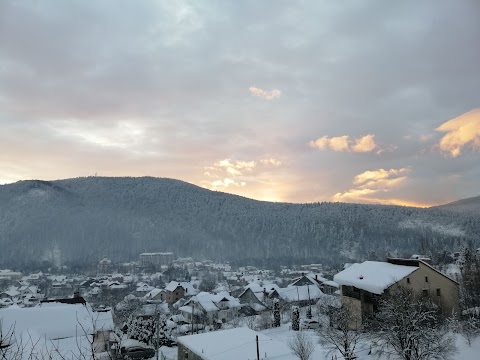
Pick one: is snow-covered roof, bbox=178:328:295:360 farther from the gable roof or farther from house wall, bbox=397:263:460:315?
the gable roof

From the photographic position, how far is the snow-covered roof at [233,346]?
97.9 ft

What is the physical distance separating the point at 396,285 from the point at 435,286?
644 centimetres

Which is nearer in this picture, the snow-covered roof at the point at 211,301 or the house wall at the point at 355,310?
the house wall at the point at 355,310

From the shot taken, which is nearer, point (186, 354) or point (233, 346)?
point (233, 346)

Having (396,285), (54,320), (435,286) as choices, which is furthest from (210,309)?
→ (435,286)

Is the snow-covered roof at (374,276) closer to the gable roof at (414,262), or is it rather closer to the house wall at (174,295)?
the gable roof at (414,262)

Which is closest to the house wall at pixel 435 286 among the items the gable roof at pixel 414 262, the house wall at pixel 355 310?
the gable roof at pixel 414 262

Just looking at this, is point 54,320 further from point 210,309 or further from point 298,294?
point 298,294

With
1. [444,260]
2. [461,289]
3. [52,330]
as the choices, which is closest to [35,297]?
[52,330]

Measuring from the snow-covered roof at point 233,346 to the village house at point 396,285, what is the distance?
9.72 metres

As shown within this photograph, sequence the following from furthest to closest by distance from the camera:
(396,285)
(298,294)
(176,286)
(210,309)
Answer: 1. (176,286)
2. (298,294)
3. (210,309)
4. (396,285)

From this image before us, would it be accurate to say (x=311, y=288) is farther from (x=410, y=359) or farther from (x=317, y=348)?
(x=410, y=359)

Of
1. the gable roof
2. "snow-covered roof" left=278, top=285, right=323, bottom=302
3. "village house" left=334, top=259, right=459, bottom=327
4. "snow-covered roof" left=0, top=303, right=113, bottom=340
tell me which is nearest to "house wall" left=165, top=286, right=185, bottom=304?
"snow-covered roof" left=278, top=285, right=323, bottom=302

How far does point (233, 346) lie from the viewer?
3150cm
